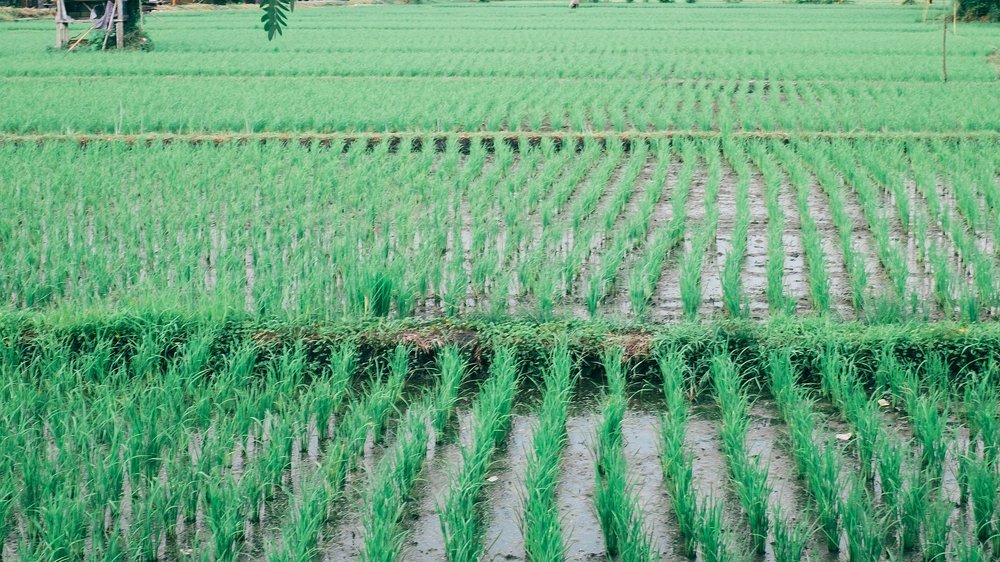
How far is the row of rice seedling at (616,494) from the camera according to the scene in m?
2.83

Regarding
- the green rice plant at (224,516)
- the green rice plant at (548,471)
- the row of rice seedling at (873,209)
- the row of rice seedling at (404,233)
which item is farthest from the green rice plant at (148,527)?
the row of rice seedling at (873,209)

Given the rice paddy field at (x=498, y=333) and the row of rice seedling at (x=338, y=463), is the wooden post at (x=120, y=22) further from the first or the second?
the row of rice seedling at (x=338, y=463)

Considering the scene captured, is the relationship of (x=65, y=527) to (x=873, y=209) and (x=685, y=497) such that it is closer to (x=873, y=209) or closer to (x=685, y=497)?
(x=685, y=497)

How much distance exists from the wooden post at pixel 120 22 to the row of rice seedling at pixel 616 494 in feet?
49.4

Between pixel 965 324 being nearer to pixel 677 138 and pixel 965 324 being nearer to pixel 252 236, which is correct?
pixel 252 236

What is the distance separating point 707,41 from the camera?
18.4m

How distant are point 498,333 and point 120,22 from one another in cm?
1457

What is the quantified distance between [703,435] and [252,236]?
3100 mm

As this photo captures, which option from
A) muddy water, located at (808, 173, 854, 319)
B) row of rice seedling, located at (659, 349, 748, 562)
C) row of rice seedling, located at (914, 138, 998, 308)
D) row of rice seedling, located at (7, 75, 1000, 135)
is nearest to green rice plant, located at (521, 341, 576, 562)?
row of rice seedling, located at (659, 349, 748, 562)

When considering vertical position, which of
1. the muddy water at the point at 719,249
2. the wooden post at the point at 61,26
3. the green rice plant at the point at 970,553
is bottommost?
the wooden post at the point at 61,26

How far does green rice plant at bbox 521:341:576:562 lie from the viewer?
2760mm

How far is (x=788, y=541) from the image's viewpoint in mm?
2854

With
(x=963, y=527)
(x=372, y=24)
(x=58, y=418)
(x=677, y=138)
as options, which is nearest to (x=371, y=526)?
(x=58, y=418)

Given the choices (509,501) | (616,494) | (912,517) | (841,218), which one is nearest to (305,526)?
(509,501)
